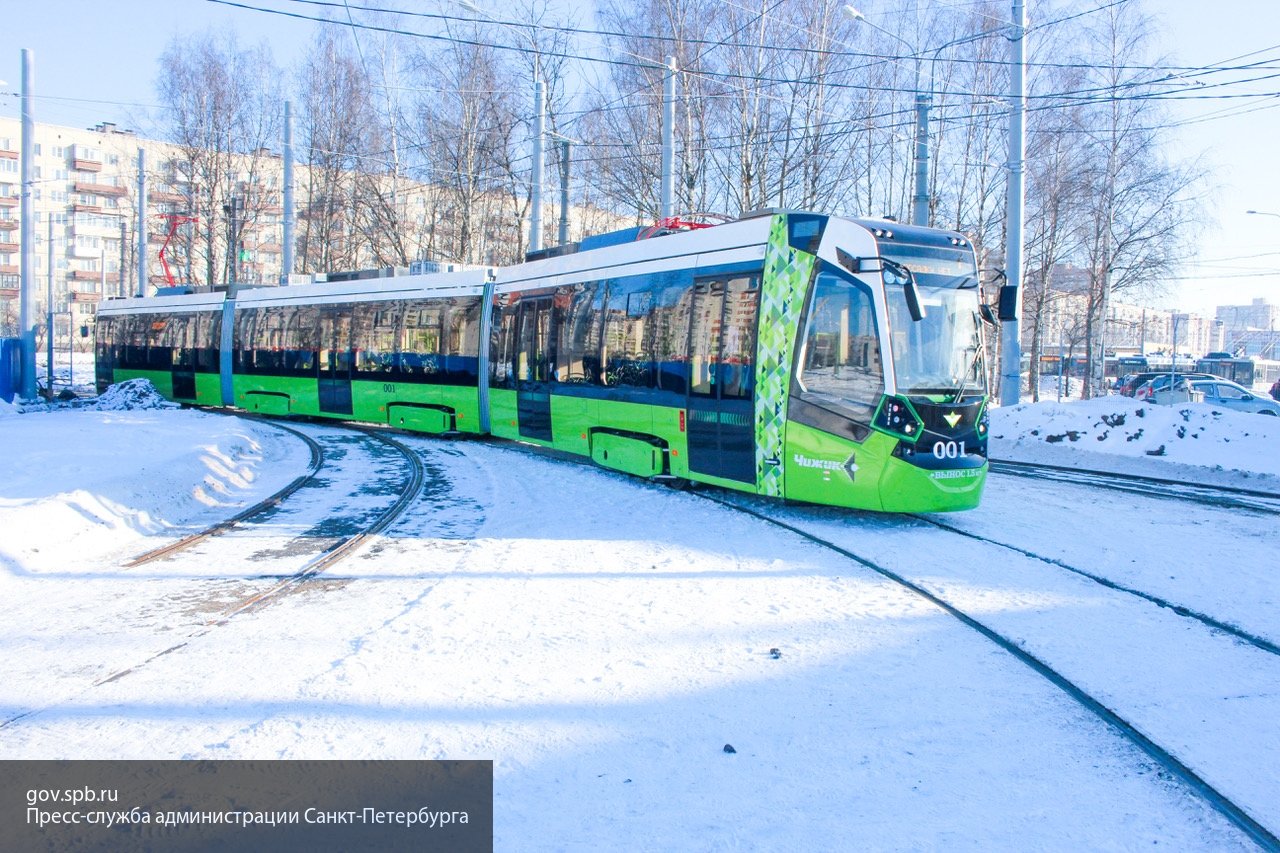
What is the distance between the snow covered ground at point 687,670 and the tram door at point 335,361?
413 inches

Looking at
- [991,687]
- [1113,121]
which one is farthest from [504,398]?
[1113,121]

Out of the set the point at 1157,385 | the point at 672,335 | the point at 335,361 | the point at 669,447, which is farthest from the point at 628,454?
the point at 1157,385

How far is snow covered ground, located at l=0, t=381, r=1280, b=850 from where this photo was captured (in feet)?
11.4

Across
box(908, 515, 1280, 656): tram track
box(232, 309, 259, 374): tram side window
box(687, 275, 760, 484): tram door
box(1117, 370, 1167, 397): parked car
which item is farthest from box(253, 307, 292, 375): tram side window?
box(1117, 370, 1167, 397): parked car

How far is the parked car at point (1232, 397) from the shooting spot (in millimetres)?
25934

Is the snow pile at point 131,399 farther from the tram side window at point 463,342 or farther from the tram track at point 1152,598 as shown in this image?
the tram track at point 1152,598

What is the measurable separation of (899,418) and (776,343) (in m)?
1.49

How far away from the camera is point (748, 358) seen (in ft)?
32.2

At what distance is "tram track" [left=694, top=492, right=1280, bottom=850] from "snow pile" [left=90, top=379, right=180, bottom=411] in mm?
18490

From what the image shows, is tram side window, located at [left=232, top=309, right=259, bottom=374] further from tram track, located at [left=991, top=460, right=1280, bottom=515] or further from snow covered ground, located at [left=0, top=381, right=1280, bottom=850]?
tram track, located at [left=991, top=460, right=1280, bottom=515]

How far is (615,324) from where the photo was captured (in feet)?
40.1

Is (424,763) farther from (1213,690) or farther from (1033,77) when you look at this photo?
(1033,77)

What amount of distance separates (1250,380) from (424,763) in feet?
199

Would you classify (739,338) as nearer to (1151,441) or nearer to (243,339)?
(1151,441)
